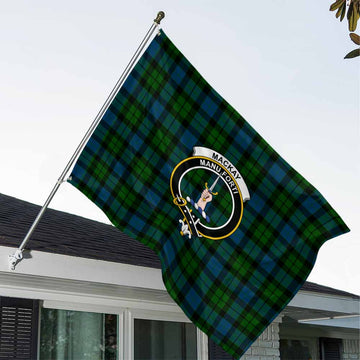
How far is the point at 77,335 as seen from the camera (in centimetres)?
653

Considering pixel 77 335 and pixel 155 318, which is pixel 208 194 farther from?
pixel 155 318

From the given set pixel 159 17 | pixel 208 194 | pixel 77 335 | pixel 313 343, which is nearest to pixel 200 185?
pixel 208 194

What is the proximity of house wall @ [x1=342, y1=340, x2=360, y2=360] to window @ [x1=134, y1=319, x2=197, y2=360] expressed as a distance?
5155 millimetres

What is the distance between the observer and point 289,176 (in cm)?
484

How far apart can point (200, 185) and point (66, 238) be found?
2322 millimetres

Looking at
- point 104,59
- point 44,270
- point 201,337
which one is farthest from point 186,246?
point 104,59

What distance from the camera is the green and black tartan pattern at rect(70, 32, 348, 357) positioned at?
4.78 meters

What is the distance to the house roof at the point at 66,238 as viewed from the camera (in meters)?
5.81

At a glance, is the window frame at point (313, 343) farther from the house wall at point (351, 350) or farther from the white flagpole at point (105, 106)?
the white flagpole at point (105, 106)

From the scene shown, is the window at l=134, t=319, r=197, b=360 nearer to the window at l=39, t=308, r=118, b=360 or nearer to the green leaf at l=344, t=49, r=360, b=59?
the window at l=39, t=308, r=118, b=360

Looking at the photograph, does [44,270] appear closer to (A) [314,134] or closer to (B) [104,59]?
(B) [104,59]

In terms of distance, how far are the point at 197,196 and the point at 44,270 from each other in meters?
1.46

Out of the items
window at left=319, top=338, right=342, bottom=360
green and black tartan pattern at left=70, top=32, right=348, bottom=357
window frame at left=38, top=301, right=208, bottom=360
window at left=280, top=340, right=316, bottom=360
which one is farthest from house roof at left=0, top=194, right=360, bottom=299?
window at left=319, top=338, right=342, bottom=360

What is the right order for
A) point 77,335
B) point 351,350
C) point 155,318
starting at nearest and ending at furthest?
point 77,335
point 155,318
point 351,350
